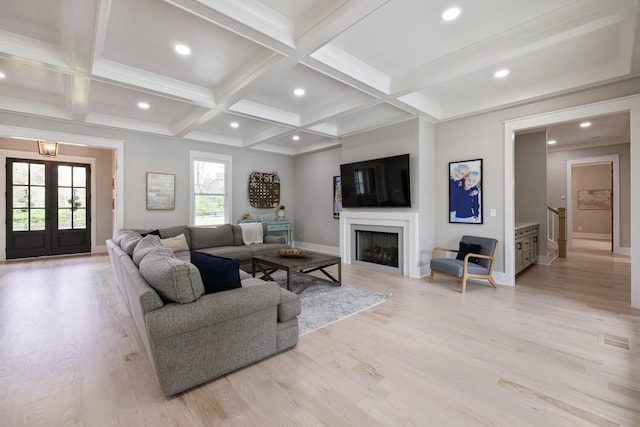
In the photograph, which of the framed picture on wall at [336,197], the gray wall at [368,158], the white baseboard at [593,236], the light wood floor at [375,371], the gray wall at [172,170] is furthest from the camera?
the white baseboard at [593,236]

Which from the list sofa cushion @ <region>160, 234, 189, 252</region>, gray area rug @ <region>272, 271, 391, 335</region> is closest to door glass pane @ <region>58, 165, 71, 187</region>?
sofa cushion @ <region>160, 234, 189, 252</region>

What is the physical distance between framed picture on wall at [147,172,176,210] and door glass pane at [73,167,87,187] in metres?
2.74

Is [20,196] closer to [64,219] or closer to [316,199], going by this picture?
[64,219]

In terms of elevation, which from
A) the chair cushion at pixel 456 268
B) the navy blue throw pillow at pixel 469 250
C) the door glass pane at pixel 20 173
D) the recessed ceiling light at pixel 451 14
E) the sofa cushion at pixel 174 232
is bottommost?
the chair cushion at pixel 456 268

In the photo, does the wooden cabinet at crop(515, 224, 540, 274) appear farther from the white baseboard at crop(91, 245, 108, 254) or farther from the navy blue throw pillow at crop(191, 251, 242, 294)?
the white baseboard at crop(91, 245, 108, 254)

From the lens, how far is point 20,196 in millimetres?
6383

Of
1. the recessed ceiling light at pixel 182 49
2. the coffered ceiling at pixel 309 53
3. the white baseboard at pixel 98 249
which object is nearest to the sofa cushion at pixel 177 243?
the coffered ceiling at pixel 309 53

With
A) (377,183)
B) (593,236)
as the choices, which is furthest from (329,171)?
(593,236)

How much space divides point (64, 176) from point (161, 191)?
302 centimetres

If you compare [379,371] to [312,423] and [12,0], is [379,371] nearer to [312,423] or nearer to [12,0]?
[312,423]

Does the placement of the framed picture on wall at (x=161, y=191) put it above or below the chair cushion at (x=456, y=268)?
above

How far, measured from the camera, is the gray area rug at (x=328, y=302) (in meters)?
3.02

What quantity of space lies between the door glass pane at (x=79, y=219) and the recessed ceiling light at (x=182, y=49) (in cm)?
625

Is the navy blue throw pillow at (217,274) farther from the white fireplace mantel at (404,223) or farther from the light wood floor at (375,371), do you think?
the white fireplace mantel at (404,223)
